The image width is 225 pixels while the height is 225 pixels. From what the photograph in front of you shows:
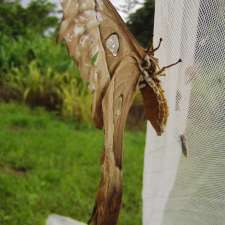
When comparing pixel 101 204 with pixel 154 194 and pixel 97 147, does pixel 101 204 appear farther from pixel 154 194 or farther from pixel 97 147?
pixel 97 147

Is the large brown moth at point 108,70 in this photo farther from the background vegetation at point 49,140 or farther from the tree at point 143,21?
the tree at point 143,21

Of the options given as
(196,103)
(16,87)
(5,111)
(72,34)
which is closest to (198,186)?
(196,103)

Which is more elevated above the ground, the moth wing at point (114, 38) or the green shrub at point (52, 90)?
the moth wing at point (114, 38)

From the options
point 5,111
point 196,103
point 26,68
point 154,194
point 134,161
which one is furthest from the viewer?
point 26,68

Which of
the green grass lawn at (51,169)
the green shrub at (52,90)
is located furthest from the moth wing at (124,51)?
the green shrub at (52,90)

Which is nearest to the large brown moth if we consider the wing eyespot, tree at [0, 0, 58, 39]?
the wing eyespot

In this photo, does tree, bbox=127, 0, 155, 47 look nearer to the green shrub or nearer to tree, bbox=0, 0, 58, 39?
the green shrub
